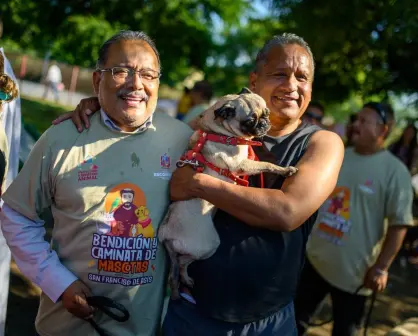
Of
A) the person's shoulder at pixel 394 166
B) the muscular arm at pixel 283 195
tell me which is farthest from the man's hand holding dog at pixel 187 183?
the person's shoulder at pixel 394 166

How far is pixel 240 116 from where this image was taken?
2.25m

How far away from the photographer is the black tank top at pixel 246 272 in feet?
6.98

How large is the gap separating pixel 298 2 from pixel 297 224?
5.74 m

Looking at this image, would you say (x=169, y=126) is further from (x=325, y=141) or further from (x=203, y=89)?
(x=203, y=89)

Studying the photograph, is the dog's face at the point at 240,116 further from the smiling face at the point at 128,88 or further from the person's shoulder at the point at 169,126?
the smiling face at the point at 128,88

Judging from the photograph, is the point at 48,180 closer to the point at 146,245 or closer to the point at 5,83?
the point at 146,245

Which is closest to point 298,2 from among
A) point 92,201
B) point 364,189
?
point 364,189

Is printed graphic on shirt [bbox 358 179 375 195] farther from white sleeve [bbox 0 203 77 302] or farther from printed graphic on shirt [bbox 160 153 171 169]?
white sleeve [bbox 0 203 77 302]

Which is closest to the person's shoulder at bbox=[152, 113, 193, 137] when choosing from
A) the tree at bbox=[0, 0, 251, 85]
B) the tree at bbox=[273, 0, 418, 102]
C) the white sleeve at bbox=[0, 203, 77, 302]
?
the white sleeve at bbox=[0, 203, 77, 302]

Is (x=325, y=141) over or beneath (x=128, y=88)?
beneath

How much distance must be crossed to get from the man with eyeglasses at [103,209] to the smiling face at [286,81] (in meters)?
0.60

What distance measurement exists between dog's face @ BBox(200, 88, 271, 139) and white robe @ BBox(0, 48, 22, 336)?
53.0 inches

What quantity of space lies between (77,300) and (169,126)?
0.99 m

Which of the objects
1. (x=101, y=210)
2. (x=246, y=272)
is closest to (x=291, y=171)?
(x=246, y=272)
